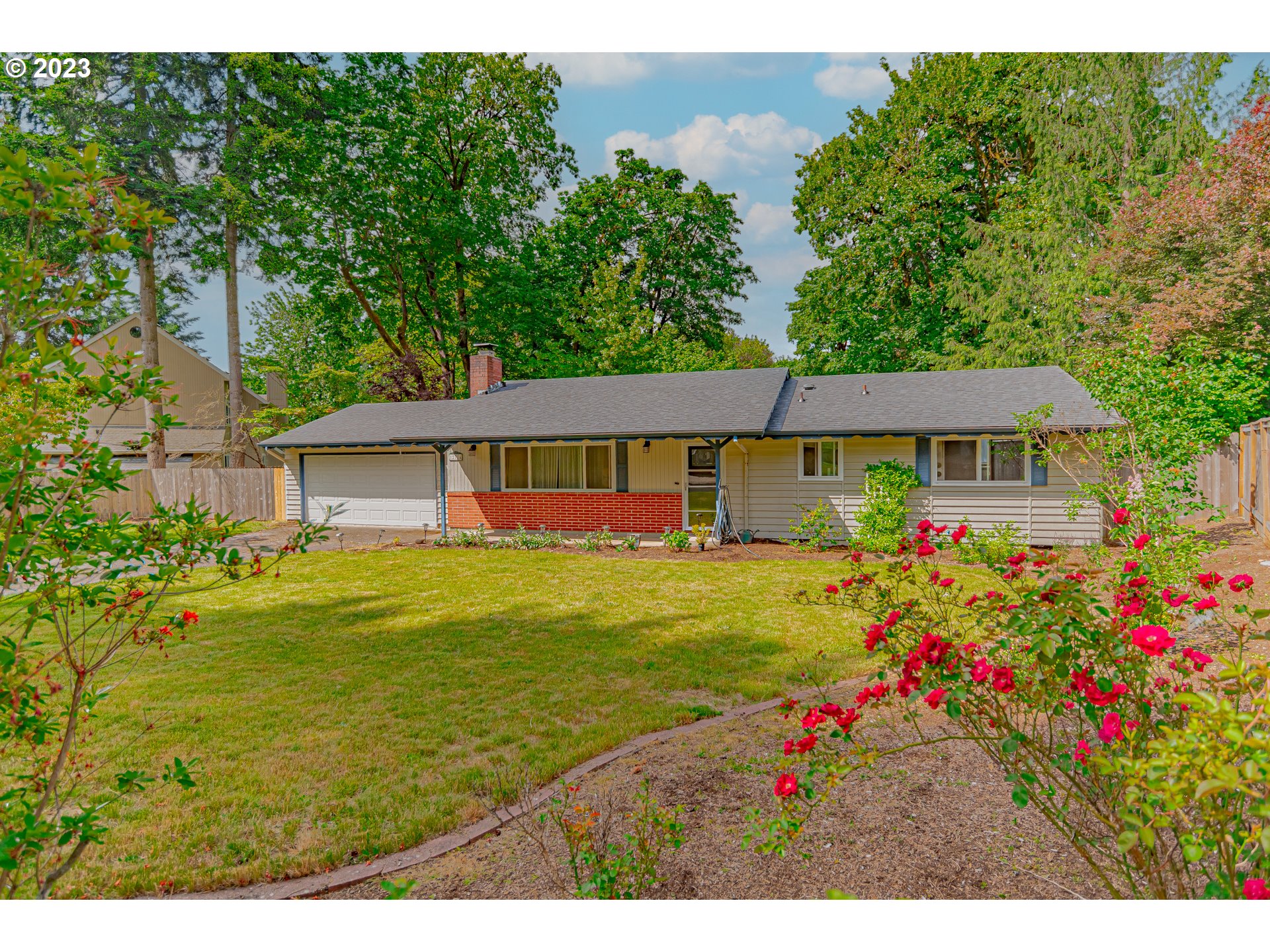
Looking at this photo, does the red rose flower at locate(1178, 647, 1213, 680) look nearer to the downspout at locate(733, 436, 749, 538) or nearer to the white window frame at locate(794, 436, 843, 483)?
the white window frame at locate(794, 436, 843, 483)

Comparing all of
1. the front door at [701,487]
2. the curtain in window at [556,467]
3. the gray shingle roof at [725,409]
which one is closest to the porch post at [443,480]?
the gray shingle roof at [725,409]

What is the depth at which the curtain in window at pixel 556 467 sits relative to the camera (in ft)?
51.4

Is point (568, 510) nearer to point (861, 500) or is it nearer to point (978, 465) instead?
point (861, 500)

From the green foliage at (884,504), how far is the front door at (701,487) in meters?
3.29

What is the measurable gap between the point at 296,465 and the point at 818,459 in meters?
15.1

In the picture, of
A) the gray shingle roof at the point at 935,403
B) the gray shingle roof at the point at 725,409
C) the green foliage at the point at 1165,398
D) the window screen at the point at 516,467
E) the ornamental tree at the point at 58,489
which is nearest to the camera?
the ornamental tree at the point at 58,489

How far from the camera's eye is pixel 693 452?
14.6 m

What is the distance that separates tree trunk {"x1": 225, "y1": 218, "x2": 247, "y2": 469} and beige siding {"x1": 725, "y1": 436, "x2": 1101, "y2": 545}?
58.1ft

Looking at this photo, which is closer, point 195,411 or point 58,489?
point 58,489

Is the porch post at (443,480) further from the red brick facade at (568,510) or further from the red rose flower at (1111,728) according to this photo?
the red rose flower at (1111,728)

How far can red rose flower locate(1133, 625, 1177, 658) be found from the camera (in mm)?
1778

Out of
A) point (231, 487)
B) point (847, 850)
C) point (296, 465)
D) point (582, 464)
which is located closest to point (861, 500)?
point (582, 464)

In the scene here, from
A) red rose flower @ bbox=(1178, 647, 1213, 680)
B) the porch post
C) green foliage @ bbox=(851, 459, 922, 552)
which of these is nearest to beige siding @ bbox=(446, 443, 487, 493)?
the porch post
